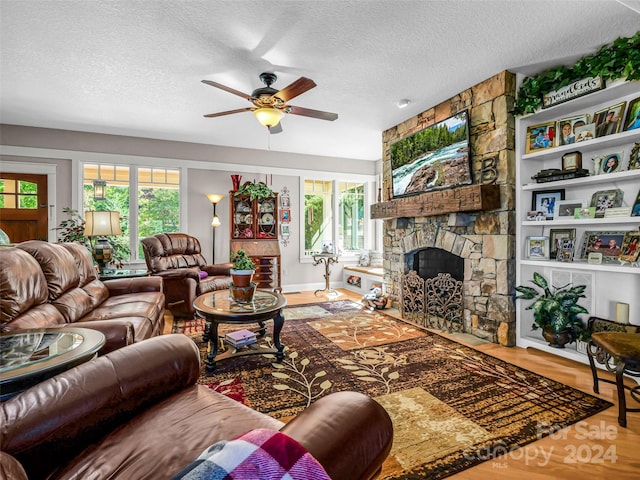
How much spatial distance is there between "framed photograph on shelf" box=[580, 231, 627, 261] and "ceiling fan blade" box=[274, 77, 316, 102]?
276cm

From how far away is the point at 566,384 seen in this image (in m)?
2.35

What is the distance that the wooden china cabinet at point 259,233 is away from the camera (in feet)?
18.5

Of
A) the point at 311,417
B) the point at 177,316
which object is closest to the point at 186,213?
the point at 177,316

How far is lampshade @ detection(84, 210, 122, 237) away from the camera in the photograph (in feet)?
12.2

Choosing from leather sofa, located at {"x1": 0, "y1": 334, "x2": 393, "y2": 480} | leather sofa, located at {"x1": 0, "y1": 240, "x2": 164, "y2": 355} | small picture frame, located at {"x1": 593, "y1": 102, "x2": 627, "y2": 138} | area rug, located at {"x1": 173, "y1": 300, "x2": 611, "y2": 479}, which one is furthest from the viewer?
small picture frame, located at {"x1": 593, "y1": 102, "x2": 627, "y2": 138}

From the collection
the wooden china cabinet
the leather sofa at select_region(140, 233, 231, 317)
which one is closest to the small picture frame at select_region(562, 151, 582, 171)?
the leather sofa at select_region(140, 233, 231, 317)

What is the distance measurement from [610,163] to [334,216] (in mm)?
4453

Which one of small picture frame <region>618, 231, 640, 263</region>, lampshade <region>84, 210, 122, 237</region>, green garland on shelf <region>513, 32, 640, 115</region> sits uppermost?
green garland on shelf <region>513, 32, 640, 115</region>

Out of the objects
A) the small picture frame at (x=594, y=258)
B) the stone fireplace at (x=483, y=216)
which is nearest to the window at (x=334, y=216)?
the stone fireplace at (x=483, y=216)

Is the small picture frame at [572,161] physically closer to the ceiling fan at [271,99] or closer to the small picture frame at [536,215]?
the small picture frame at [536,215]

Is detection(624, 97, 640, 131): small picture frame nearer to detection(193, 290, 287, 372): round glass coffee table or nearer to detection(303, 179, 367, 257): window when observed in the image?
detection(193, 290, 287, 372): round glass coffee table

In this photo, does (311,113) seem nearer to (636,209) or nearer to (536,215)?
(536,215)

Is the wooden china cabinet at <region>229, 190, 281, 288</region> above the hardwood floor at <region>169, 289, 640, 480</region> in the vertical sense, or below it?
above

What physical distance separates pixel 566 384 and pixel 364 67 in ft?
10.2
